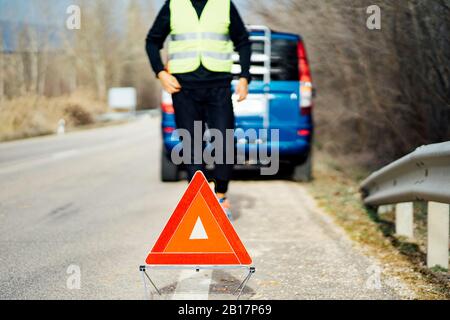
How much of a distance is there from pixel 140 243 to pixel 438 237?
95.8 inches

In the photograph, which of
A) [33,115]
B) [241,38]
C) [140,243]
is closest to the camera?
[241,38]

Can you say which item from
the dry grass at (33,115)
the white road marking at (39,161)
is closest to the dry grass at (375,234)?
the white road marking at (39,161)

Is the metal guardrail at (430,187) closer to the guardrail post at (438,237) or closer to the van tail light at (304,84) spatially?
the guardrail post at (438,237)

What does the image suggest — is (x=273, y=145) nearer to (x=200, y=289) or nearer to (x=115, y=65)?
(x=200, y=289)

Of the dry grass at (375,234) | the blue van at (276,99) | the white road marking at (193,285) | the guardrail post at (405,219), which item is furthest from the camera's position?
the blue van at (276,99)

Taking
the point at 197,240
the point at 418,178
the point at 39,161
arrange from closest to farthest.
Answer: the point at 197,240 < the point at 418,178 < the point at 39,161

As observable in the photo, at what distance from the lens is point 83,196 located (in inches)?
335

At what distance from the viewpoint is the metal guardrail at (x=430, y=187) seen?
14.0 ft

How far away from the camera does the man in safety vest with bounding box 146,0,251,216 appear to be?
4941 mm

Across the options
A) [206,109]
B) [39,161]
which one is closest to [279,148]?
[206,109]

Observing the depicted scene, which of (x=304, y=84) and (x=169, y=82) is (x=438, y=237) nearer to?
(x=169, y=82)

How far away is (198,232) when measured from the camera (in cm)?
378

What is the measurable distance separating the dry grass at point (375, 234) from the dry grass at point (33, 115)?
17071 millimetres
